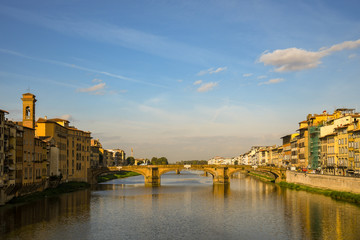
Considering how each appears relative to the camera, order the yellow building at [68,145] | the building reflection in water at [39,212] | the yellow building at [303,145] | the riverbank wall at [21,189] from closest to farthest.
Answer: the building reflection in water at [39,212] < the riverbank wall at [21,189] < the yellow building at [68,145] < the yellow building at [303,145]

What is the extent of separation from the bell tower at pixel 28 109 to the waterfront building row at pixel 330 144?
196ft

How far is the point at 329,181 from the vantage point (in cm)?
7056

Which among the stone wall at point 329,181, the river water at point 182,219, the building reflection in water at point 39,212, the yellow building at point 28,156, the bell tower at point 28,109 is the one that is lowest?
the river water at point 182,219

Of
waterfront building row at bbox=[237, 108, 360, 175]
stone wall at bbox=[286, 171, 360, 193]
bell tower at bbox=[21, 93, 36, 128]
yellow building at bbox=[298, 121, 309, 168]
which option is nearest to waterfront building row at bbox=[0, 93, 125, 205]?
bell tower at bbox=[21, 93, 36, 128]

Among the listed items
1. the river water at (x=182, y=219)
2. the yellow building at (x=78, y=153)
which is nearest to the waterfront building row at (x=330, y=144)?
the river water at (x=182, y=219)

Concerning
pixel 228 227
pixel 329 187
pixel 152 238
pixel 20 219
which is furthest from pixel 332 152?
pixel 20 219

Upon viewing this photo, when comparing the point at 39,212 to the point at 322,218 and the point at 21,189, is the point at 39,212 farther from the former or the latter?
the point at 322,218

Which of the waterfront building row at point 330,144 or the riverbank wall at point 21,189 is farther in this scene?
the waterfront building row at point 330,144

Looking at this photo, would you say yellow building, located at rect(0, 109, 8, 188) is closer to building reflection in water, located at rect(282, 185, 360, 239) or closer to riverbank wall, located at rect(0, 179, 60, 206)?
riverbank wall, located at rect(0, 179, 60, 206)

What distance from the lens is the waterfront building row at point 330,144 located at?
73.9 m

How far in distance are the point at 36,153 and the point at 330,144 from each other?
6170 centimetres

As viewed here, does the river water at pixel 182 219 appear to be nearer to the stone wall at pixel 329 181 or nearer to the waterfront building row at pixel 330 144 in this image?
the stone wall at pixel 329 181

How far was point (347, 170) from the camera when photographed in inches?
2948

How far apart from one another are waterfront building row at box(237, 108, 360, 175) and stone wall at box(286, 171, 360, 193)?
5341 millimetres
